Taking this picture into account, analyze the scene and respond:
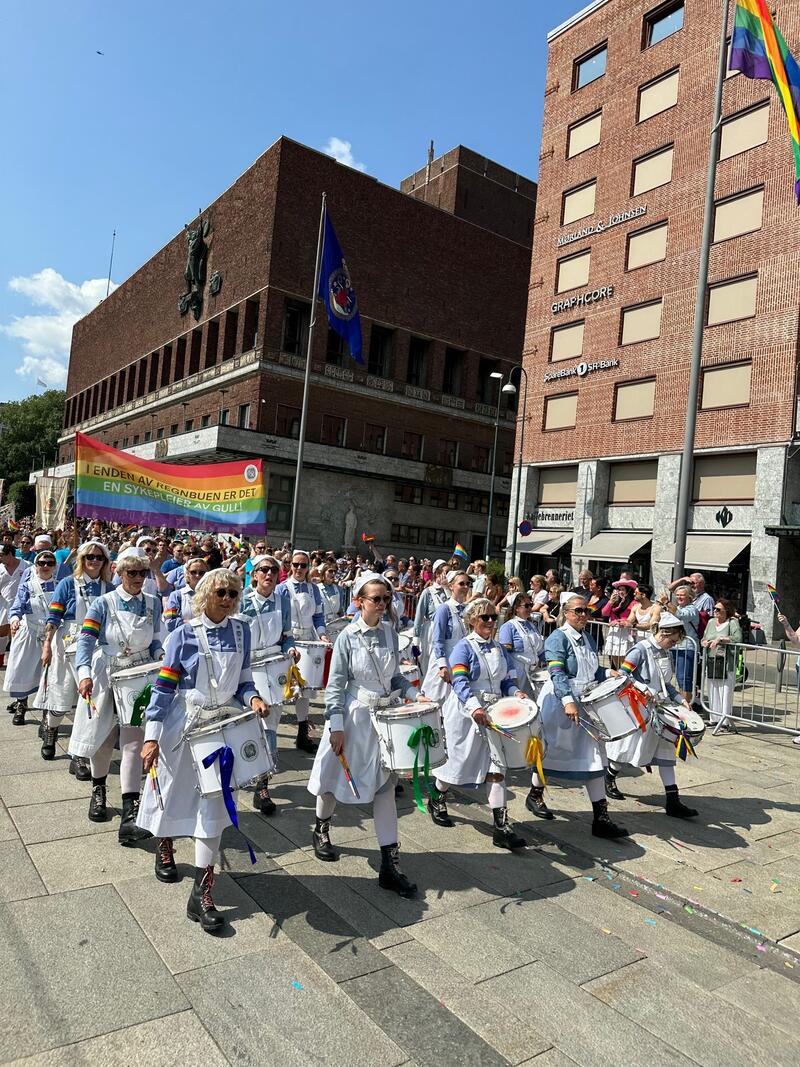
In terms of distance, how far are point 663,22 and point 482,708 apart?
33392 millimetres

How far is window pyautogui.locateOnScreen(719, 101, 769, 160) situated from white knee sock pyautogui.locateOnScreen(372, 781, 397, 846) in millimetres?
27733

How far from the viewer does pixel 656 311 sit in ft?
93.1

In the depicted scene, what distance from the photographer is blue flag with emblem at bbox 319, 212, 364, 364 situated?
83.7ft

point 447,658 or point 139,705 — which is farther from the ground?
point 447,658

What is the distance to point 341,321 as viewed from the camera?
1020 inches

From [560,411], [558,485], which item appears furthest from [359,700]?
[560,411]

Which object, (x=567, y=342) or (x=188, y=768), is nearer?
(x=188, y=768)

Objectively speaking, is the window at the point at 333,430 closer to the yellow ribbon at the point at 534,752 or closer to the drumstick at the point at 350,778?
the yellow ribbon at the point at 534,752

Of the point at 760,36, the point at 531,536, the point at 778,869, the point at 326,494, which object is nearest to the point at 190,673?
the point at 778,869

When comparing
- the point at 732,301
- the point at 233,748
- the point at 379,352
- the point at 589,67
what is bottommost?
the point at 233,748

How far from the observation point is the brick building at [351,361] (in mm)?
40844

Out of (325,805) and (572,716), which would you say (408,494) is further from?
(325,805)

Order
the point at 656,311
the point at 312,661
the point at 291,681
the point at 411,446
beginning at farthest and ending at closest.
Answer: the point at 411,446 → the point at 656,311 → the point at 312,661 → the point at 291,681

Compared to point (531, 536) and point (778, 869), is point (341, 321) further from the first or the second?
point (778, 869)
